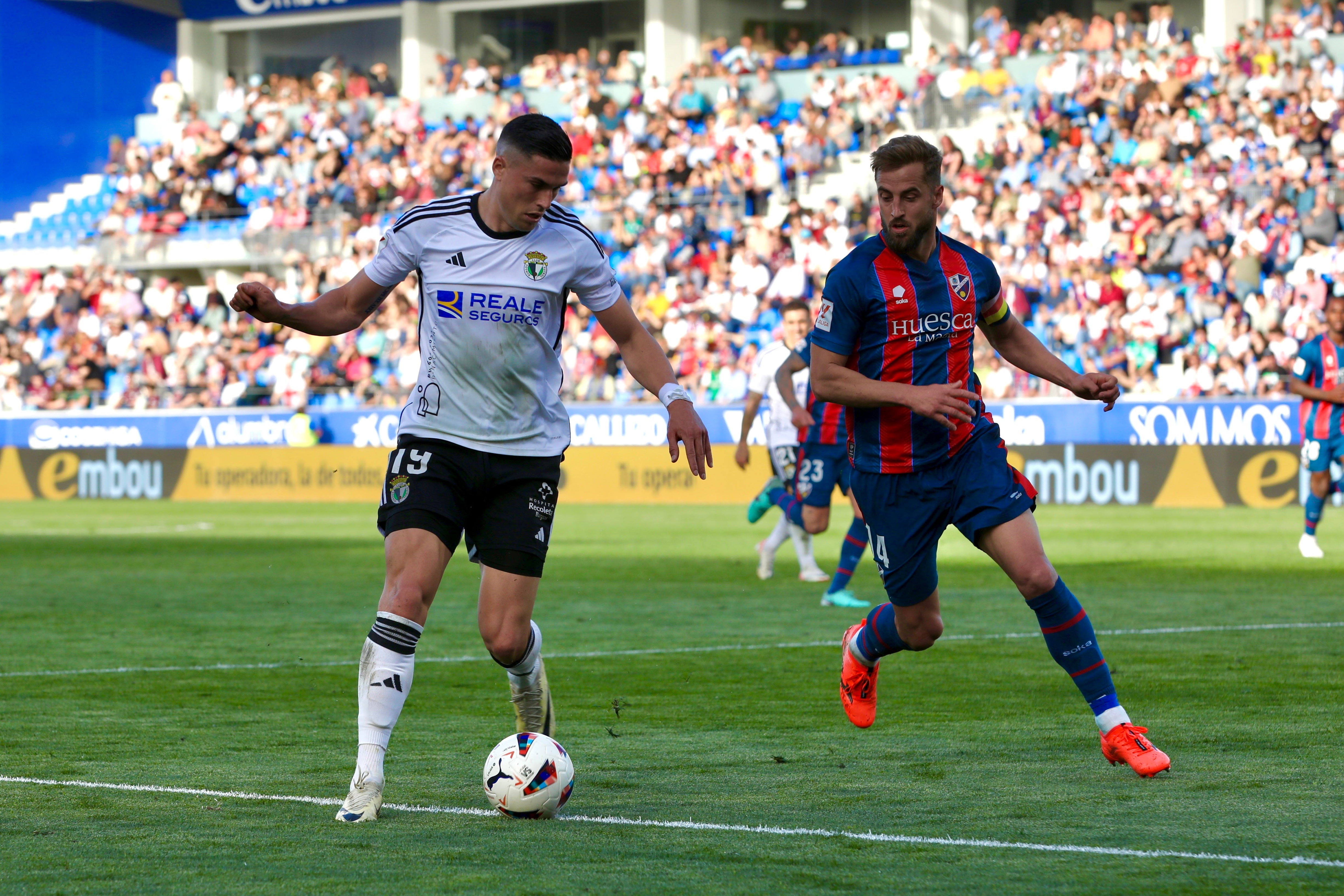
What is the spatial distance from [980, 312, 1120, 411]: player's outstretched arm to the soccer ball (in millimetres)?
2305

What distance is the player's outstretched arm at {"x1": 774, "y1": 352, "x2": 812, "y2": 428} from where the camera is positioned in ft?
42.7

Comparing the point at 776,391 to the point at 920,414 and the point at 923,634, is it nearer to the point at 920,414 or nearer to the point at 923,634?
the point at 923,634

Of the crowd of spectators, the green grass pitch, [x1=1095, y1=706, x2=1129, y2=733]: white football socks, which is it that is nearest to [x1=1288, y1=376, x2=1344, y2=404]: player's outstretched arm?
the green grass pitch

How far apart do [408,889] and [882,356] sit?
297 cm

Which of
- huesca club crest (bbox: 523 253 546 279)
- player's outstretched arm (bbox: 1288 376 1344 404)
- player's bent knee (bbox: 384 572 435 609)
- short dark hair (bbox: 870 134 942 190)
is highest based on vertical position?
short dark hair (bbox: 870 134 942 190)

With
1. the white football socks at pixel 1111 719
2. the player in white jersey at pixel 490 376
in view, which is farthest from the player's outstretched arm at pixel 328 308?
the white football socks at pixel 1111 719

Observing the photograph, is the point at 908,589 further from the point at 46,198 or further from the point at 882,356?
the point at 46,198

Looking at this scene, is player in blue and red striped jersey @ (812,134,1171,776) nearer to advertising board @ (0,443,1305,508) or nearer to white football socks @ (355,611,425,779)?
white football socks @ (355,611,425,779)

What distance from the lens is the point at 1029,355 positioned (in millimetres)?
7367

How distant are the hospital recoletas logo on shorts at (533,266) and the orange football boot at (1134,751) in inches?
102

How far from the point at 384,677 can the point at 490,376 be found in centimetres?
105

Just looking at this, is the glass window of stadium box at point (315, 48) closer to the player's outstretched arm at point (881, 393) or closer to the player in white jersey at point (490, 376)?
the player's outstretched arm at point (881, 393)

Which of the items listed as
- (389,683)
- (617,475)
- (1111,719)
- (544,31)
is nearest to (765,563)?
(1111,719)

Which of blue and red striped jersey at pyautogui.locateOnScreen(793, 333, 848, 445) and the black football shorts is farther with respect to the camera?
blue and red striped jersey at pyautogui.locateOnScreen(793, 333, 848, 445)
